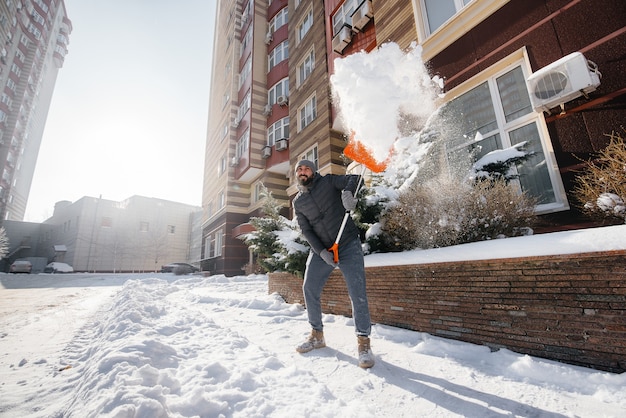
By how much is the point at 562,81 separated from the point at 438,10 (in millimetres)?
4415

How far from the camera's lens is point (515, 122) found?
5.30m

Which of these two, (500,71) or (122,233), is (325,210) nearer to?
(500,71)

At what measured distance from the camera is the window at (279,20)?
63.1ft

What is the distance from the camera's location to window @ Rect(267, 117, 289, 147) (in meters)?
17.3

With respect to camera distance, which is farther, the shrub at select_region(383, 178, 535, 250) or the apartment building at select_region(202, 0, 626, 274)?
the apartment building at select_region(202, 0, 626, 274)

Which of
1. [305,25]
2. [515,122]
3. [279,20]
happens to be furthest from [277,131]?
[515,122]

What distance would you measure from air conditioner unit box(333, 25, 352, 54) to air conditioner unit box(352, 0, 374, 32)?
298 mm

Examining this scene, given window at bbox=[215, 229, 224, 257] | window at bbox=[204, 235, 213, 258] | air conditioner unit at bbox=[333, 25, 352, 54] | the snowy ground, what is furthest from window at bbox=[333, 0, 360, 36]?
window at bbox=[204, 235, 213, 258]

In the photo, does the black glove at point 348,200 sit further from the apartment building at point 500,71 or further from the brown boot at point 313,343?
the apartment building at point 500,71

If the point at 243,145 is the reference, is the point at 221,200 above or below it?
below

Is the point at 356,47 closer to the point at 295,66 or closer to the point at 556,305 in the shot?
the point at 295,66

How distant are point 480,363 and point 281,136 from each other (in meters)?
16.6

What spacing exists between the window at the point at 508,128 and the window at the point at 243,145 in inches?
575

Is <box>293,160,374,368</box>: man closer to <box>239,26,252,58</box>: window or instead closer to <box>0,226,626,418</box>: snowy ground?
<box>0,226,626,418</box>: snowy ground
